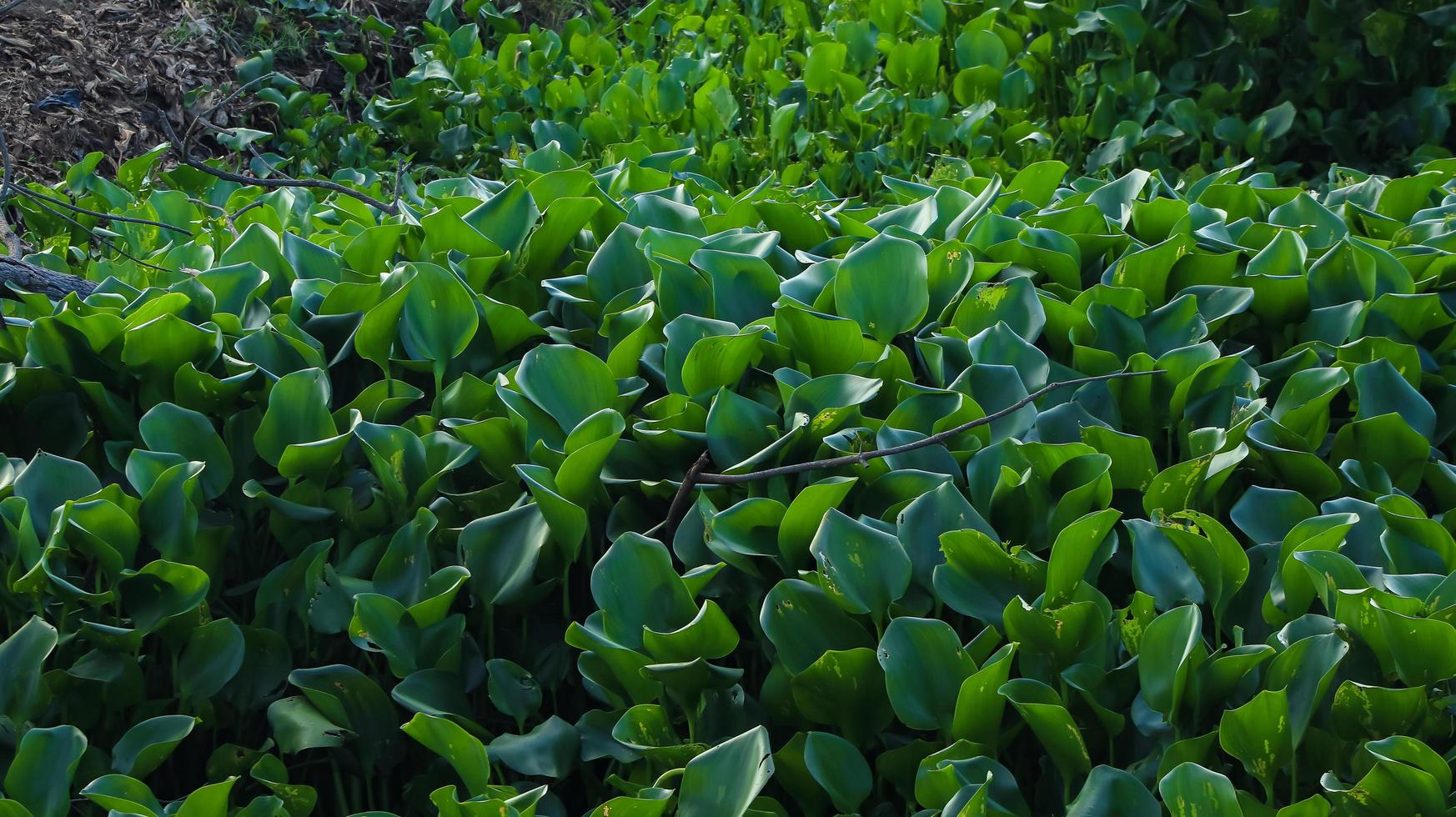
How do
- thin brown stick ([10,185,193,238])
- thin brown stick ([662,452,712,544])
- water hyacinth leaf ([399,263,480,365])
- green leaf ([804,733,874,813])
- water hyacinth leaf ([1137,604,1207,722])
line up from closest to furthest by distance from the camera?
water hyacinth leaf ([1137,604,1207,722])
green leaf ([804,733,874,813])
thin brown stick ([662,452,712,544])
water hyacinth leaf ([399,263,480,365])
thin brown stick ([10,185,193,238])

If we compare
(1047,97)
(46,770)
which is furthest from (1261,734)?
(1047,97)

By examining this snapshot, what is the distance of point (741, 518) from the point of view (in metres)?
1.47

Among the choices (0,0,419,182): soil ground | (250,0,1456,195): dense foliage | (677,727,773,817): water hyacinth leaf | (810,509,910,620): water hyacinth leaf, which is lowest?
(0,0,419,182): soil ground

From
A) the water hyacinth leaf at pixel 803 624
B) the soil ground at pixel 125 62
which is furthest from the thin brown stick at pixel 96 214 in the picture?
the soil ground at pixel 125 62

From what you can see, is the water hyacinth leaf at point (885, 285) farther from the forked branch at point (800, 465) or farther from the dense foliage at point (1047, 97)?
the dense foliage at point (1047, 97)

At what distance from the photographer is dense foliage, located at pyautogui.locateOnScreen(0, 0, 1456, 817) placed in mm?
1301

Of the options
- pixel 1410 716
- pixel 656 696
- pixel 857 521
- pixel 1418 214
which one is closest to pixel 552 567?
pixel 656 696

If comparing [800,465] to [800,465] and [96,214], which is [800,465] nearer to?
[800,465]

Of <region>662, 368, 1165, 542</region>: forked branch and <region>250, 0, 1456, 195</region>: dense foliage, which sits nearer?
<region>662, 368, 1165, 542</region>: forked branch

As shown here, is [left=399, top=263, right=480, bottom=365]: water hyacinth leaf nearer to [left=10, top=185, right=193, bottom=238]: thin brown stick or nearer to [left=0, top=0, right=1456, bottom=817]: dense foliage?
[left=0, top=0, right=1456, bottom=817]: dense foliage

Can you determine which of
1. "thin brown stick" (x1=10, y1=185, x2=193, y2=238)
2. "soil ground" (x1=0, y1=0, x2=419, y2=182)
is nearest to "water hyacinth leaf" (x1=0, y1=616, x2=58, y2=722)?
"thin brown stick" (x1=10, y1=185, x2=193, y2=238)

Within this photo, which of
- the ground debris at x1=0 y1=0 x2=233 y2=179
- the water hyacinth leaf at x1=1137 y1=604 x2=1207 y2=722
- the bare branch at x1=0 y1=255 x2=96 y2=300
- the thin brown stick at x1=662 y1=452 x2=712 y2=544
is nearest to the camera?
the water hyacinth leaf at x1=1137 y1=604 x2=1207 y2=722

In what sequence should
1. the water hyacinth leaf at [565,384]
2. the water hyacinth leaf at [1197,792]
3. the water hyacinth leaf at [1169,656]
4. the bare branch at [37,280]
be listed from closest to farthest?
1. the water hyacinth leaf at [1197,792]
2. the water hyacinth leaf at [1169,656]
3. the water hyacinth leaf at [565,384]
4. the bare branch at [37,280]

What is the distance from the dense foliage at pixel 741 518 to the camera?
1301 mm
